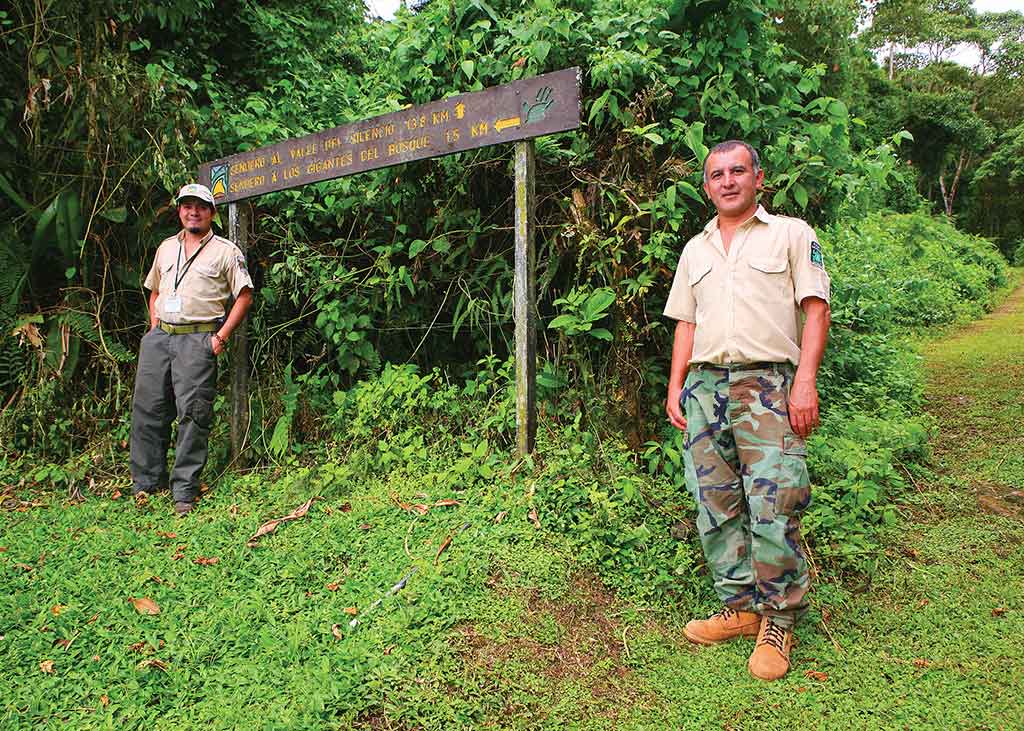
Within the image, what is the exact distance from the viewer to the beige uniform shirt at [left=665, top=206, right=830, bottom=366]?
268 centimetres

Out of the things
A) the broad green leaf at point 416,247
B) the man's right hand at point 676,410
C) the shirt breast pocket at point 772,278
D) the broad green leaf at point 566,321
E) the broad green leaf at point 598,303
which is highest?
the broad green leaf at point 416,247

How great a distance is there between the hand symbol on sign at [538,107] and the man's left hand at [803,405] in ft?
5.99

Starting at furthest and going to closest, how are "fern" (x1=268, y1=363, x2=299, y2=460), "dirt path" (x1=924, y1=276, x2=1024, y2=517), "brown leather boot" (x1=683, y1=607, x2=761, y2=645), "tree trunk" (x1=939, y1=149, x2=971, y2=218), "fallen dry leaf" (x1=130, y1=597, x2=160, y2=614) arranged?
"tree trunk" (x1=939, y1=149, x2=971, y2=218) → "fern" (x1=268, y1=363, x2=299, y2=460) → "dirt path" (x1=924, y1=276, x2=1024, y2=517) → "fallen dry leaf" (x1=130, y1=597, x2=160, y2=614) → "brown leather boot" (x1=683, y1=607, x2=761, y2=645)

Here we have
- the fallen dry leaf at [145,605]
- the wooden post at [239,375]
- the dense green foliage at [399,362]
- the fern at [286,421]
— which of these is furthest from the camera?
the wooden post at [239,375]

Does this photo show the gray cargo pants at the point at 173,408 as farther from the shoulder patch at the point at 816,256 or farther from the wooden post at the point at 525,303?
the shoulder patch at the point at 816,256

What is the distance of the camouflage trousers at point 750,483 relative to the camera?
8.79 ft

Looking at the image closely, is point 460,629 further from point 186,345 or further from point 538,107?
point 186,345

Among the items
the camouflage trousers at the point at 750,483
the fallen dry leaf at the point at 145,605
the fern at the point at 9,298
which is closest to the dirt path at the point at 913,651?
the camouflage trousers at the point at 750,483

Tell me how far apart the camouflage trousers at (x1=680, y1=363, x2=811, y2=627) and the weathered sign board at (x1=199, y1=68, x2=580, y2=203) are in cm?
152

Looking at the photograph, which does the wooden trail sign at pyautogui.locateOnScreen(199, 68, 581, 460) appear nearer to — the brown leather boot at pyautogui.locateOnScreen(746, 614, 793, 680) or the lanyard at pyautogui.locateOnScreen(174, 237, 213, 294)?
the lanyard at pyautogui.locateOnScreen(174, 237, 213, 294)

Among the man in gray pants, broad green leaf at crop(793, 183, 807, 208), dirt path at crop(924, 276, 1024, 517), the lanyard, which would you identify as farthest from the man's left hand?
the lanyard

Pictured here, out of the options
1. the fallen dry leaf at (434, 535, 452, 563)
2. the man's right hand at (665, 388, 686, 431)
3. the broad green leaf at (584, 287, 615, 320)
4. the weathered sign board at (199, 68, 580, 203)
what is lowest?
the fallen dry leaf at (434, 535, 452, 563)

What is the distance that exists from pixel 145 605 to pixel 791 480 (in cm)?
286

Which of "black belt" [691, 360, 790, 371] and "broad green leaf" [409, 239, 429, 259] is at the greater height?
"broad green leaf" [409, 239, 429, 259]
